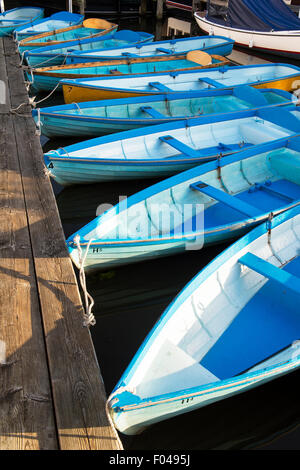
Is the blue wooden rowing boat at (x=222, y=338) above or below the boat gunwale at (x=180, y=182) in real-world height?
below

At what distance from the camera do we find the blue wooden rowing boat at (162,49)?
42.5ft

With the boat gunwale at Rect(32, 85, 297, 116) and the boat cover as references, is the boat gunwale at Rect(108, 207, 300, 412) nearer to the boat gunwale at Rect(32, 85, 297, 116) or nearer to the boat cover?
the boat gunwale at Rect(32, 85, 297, 116)

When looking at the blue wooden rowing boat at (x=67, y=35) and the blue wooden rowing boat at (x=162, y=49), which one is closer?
the blue wooden rowing boat at (x=162, y=49)

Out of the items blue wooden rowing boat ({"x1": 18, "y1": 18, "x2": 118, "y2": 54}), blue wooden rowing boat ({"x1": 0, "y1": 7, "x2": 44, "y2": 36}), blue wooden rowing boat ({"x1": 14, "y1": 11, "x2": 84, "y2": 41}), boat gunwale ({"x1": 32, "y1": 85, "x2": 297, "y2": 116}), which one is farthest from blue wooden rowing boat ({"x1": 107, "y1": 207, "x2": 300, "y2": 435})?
blue wooden rowing boat ({"x1": 0, "y1": 7, "x2": 44, "y2": 36})

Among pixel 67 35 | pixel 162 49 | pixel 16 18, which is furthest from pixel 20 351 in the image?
pixel 16 18

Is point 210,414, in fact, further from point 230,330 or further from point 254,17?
point 254,17

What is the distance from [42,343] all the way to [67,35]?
1513cm

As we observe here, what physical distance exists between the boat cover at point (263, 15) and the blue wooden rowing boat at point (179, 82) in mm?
4622

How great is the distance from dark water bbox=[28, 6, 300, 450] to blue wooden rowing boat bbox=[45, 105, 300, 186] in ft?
2.38

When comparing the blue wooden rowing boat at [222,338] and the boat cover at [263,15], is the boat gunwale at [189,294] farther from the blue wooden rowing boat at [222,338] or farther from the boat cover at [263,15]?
the boat cover at [263,15]

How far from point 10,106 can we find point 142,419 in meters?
7.76

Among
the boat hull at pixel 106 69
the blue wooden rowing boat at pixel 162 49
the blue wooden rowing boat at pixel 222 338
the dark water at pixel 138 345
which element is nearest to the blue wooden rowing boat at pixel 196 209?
the dark water at pixel 138 345

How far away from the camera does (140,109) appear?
9906 mm

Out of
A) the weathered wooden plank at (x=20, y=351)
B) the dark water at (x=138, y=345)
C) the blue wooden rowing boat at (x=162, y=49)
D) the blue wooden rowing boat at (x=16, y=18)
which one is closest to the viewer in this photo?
the weathered wooden plank at (x=20, y=351)
